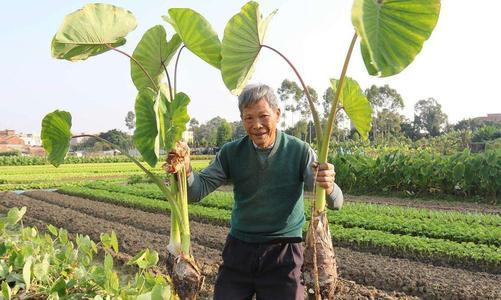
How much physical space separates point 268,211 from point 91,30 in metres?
1.33

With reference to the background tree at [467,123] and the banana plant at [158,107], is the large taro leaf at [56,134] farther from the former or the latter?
the background tree at [467,123]

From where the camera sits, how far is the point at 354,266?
5.50 meters

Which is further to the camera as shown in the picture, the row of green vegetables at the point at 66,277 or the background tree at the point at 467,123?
the background tree at the point at 467,123

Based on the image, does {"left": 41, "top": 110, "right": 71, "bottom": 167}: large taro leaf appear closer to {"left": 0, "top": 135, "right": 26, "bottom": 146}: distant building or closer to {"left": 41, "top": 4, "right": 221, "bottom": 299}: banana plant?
{"left": 41, "top": 4, "right": 221, "bottom": 299}: banana plant

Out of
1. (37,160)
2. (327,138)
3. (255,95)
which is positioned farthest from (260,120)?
(37,160)

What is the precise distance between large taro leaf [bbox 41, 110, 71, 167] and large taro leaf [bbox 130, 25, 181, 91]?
531mm

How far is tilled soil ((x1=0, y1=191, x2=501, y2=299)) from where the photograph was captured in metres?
4.64

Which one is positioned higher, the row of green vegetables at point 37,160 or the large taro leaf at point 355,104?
the large taro leaf at point 355,104

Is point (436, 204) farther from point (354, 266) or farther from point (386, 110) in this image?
point (386, 110)

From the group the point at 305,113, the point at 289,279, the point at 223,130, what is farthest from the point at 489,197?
the point at 223,130

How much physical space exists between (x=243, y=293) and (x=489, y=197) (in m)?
11.5

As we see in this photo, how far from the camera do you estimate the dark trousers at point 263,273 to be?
2555 millimetres

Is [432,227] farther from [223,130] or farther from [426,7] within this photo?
[223,130]

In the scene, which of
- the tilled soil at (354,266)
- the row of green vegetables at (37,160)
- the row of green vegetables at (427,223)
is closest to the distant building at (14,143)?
the row of green vegetables at (37,160)
